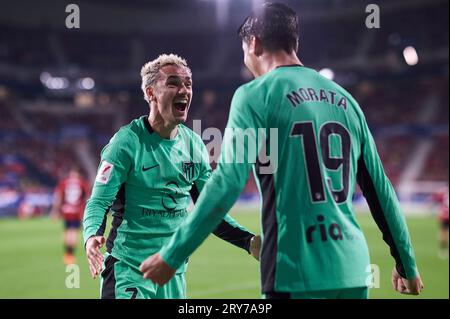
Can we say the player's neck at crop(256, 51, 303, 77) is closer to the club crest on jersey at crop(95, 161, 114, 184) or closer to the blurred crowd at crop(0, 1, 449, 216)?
the club crest on jersey at crop(95, 161, 114, 184)

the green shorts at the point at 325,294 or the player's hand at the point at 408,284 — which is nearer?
the green shorts at the point at 325,294

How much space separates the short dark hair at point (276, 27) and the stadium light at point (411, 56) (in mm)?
32171

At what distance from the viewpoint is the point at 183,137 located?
3.77 meters

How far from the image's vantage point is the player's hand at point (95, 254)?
3139mm

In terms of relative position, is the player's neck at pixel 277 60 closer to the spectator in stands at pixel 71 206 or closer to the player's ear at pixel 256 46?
the player's ear at pixel 256 46

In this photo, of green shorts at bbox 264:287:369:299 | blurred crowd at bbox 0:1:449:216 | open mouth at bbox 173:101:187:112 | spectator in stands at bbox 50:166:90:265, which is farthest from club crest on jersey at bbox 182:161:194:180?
blurred crowd at bbox 0:1:449:216

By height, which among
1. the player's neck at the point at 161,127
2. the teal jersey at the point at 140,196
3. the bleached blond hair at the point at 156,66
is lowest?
the teal jersey at the point at 140,196

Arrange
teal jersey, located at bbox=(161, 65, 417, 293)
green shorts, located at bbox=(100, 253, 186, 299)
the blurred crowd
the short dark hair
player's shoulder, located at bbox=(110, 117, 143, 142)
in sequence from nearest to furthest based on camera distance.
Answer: teal jersey, located at bbox=(161, 65, 417, 293), the short dark hair, green shorts, located at bbox=(100, 253, 186, 299), player's shoulder, located at bbox=(110, 117, 143, 142), the blurred crowd

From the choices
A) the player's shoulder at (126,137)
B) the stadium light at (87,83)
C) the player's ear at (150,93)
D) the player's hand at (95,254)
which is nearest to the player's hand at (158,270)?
the player's hand at (95,254)

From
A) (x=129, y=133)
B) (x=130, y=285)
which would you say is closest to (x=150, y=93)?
(x=129, y=133)

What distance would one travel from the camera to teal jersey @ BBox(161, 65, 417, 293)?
2.31m

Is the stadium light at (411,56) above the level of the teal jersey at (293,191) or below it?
above

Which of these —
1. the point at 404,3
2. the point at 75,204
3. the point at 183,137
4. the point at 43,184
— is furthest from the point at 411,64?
the point at 183,137
